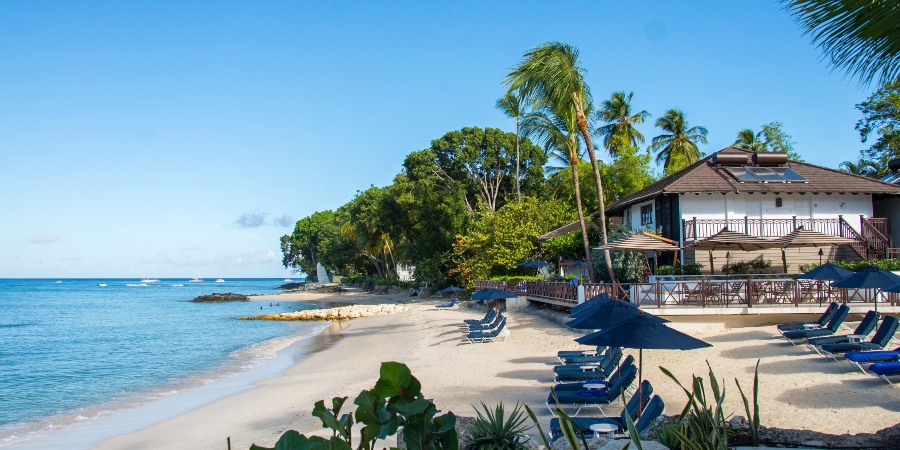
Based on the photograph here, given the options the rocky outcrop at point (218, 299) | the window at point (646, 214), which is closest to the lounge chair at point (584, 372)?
the window at point (646, 214)

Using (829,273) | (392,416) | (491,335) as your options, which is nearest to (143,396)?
(491,335)

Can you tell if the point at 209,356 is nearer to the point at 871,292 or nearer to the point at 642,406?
the point at 642,406

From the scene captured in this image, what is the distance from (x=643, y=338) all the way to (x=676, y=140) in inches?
1614

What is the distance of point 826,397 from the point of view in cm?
1015

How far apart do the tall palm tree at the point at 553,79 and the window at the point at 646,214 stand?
638cm

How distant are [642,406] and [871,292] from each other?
496 inches

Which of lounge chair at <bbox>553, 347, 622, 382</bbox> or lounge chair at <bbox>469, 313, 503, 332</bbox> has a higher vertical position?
lounge chair at <bbox>469, 313, 503, 332</bbox>

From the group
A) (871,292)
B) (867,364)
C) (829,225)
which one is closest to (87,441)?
(867,364)

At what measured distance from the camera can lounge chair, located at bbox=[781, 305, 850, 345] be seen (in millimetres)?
13734

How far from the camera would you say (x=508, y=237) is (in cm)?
3488

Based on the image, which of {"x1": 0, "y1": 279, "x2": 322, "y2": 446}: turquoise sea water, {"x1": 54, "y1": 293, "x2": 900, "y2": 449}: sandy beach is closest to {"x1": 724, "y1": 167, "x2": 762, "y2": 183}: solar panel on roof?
{"x1": 54, "y1": 293, "x2": 900, "y2": 449}: sandy beach

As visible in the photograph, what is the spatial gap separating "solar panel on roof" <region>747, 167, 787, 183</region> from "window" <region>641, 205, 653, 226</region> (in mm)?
4254

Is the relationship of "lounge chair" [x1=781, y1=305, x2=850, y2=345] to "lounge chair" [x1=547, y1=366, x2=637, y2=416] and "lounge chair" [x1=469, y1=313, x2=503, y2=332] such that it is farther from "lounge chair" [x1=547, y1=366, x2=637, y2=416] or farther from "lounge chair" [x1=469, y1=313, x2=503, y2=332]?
"lounge chair" [x1=469, y1=313, x2=503, y2=332]

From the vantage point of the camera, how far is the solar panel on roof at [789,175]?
80.2 feet
